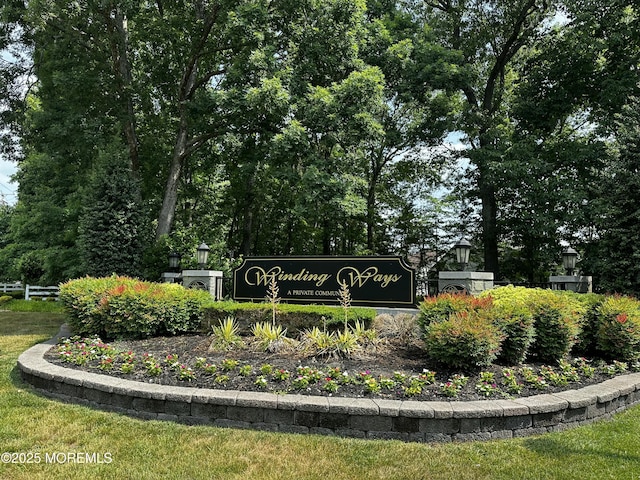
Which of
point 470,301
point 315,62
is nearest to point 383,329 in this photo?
point 470,301

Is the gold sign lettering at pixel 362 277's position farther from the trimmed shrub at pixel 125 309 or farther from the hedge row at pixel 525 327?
the trimmed shrub at pixel 125 309

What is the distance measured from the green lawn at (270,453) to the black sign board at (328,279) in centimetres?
387

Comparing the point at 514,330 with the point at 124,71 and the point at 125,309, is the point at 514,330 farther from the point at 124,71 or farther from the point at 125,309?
the point at 124,71

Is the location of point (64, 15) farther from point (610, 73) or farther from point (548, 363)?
point (610, 73)

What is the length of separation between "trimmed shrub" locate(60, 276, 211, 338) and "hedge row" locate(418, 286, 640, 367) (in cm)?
377

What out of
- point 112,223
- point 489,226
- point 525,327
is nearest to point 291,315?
point 525,327

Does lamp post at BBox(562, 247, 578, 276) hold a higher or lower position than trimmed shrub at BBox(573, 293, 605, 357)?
higher

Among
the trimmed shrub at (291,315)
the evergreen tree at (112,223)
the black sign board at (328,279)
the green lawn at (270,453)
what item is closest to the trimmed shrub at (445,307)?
the trimmed shrub at (291,315)

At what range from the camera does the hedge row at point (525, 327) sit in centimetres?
460

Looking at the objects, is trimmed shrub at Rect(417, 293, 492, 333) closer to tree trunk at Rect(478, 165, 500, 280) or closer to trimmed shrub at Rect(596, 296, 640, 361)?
trimmed shrub at Rect(596, 296, 640, 361)

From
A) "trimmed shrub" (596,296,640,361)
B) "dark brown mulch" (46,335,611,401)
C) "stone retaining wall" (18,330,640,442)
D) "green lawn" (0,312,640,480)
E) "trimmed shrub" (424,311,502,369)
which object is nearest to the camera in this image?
"green lawn" (0,312,640,480)

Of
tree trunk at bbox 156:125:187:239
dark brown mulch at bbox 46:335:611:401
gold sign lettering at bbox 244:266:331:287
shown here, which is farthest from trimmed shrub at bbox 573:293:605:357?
tree trunk at bbox 156:125:187:239

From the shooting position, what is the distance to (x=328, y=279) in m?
8.06

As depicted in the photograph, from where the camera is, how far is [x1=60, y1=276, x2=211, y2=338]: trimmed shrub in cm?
621
